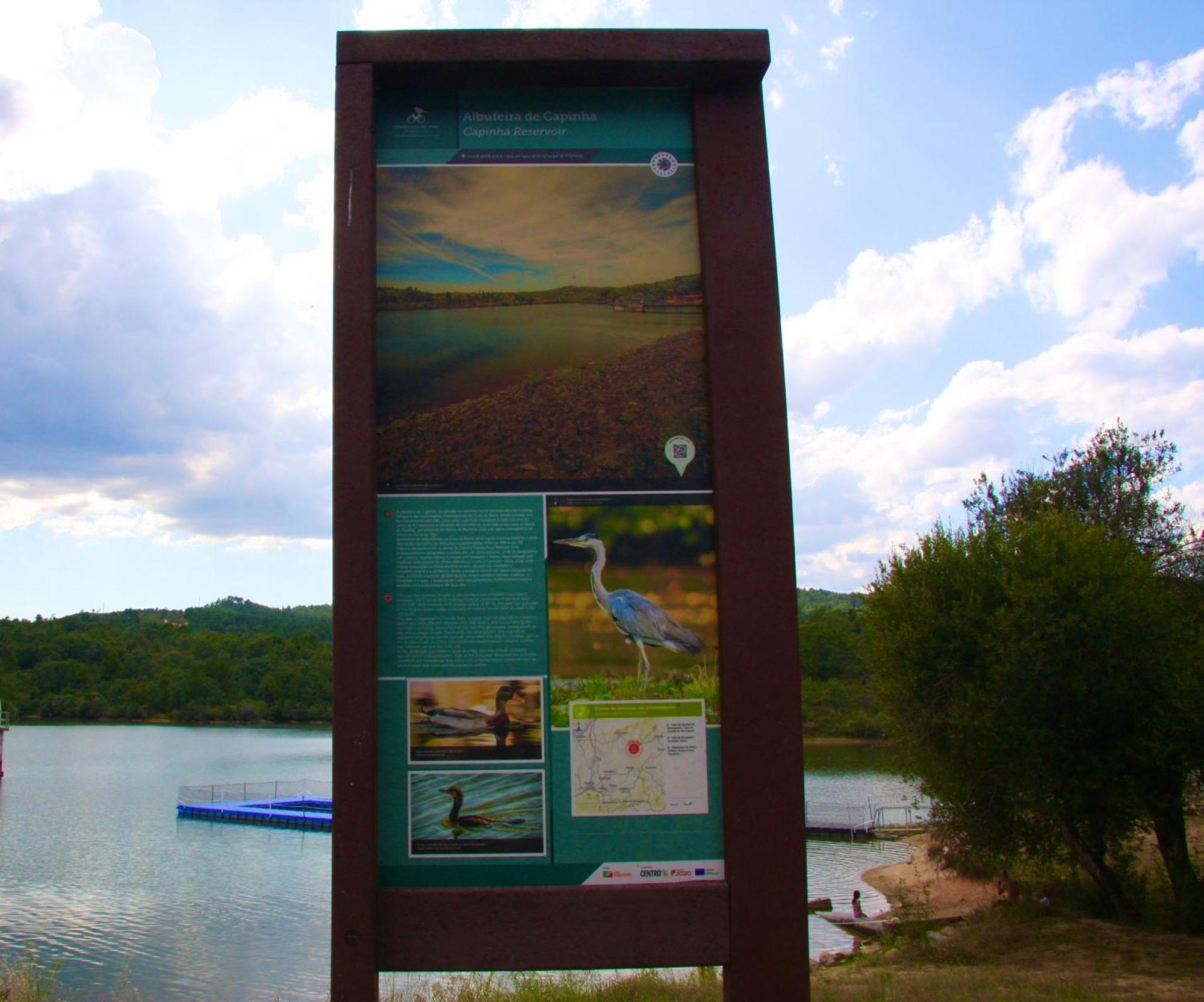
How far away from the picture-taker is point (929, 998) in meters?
10.1

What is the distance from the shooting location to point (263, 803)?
40094 millimetres

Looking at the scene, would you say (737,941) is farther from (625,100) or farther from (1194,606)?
(1194,606)

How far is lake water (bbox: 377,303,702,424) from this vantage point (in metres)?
4.03

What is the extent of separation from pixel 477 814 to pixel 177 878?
27939 mm

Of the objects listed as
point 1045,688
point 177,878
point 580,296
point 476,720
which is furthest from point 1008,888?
point 177,878

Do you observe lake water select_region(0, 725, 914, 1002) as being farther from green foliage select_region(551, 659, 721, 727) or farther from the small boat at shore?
green foliage select_region(551, 659, 721, 727)

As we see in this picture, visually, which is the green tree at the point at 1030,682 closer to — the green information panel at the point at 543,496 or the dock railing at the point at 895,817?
the green information panel at the point at 543,496

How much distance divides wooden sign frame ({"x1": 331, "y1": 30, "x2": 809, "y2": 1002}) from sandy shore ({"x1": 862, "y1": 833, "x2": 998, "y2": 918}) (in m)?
16.3

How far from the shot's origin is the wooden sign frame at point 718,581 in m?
3.64

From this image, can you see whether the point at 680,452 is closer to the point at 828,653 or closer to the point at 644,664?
the point at 644,664

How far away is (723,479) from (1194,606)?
50.0ft

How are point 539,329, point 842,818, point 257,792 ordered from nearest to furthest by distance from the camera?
point 539,329 → point 842,818 → point 257,792

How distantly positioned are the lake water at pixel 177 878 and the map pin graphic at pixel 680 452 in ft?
52.2

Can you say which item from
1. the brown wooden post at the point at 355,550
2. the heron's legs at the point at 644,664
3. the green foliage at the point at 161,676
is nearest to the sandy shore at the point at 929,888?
the heron's legs at the point at 644,664
